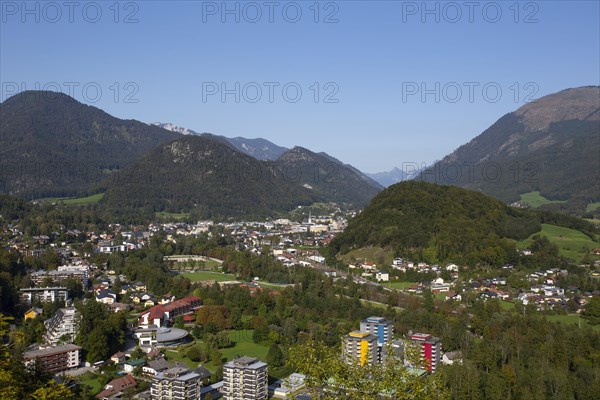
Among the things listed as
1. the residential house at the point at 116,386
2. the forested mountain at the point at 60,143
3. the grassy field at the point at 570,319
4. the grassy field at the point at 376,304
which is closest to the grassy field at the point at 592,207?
the grassy field at the point at 570,319

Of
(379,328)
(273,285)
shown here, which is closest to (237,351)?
(379,328)

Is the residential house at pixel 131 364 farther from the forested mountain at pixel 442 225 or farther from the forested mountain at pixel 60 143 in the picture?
the forested mountain at pixel 60 143

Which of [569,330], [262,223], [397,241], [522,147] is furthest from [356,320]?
[522,147]

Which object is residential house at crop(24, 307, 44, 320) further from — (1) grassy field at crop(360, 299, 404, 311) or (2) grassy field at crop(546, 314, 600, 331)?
(2) grassy field at crop(546, 314, 600, 331)

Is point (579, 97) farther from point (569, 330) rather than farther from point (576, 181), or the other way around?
point (569, 330)

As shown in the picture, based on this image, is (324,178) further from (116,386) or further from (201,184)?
(116,386)

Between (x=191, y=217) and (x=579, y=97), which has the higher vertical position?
(x=579, y=97)

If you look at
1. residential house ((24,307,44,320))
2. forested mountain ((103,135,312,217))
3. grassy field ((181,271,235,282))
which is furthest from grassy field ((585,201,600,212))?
residential house ((24,307,44,320))
